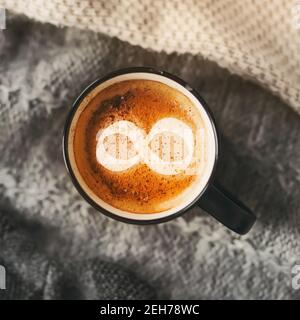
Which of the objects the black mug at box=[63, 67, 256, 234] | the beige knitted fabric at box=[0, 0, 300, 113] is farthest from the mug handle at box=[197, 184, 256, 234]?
the beige knitted fabric at box=[0, 0, 300, 113]

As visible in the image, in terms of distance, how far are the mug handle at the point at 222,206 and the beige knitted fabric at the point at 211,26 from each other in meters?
0.15

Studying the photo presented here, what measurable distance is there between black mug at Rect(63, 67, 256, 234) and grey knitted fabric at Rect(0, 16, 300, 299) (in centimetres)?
4

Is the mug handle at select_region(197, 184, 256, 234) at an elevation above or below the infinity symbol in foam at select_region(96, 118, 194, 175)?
below

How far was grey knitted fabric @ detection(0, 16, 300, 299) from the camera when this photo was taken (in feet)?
2.00

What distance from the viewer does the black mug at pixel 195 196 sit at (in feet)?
1.84

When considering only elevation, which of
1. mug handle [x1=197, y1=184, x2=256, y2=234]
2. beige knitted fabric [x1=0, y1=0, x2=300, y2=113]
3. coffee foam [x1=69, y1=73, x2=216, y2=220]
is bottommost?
mug handle [x1=197, y1=184, x2=256, y2=234]

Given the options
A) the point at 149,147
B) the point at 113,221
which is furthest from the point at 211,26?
the point at 113,221

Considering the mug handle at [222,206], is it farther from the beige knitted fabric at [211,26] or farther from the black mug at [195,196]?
the beige knitted fabric at [211,26]

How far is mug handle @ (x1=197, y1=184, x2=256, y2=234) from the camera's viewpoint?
1.84 ft

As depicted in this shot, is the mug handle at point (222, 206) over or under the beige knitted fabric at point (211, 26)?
under

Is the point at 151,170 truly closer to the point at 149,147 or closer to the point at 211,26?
the point at 149,147

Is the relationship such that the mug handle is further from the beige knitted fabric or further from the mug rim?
the beige knitted fabric

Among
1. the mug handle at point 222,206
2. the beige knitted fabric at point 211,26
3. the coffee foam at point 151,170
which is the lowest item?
the mug handle at point 222,206

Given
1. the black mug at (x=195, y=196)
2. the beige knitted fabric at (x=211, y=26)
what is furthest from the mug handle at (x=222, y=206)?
the beige knitted fabric at (x=211, y=26)
